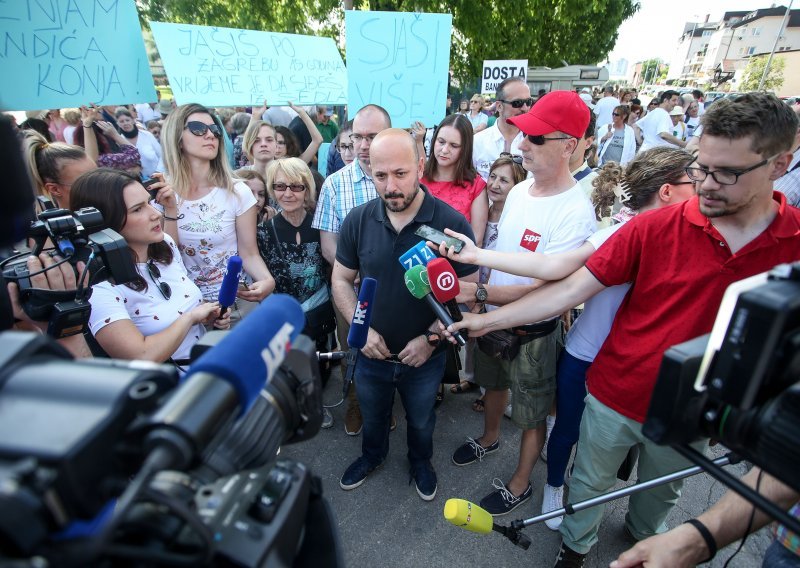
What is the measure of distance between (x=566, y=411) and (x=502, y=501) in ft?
2.29

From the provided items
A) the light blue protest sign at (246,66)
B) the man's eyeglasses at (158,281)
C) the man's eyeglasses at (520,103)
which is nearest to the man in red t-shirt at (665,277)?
the man's eyeglasses at (158,281)

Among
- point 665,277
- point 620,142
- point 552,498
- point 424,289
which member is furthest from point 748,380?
point 620,142

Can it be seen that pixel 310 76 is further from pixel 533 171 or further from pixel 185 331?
pixel 185 331

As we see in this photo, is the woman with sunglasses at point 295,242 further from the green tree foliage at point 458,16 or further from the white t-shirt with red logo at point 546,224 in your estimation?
the green tree foliage at point 458,16


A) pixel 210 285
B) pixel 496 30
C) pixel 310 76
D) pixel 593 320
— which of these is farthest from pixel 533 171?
pixel 496 30

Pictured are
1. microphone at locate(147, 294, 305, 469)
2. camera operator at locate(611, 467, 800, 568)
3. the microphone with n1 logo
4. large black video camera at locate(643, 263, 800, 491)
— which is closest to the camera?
microphone at locate(147, 294, 305, 469)

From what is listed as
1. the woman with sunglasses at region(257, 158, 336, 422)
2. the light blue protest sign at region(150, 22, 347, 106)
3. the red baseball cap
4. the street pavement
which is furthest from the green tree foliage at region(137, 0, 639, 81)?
the street pavement

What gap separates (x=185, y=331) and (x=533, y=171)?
6.31 ft

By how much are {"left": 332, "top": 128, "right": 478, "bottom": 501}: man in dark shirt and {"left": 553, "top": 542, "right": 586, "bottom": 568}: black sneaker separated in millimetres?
757

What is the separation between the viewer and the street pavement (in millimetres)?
2299

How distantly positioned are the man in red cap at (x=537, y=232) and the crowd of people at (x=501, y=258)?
0.01 metres

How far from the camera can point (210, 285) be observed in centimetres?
283

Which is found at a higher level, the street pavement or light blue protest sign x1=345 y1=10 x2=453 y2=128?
light blue protest sign x1=345 y1=10 x2=453 y2=128

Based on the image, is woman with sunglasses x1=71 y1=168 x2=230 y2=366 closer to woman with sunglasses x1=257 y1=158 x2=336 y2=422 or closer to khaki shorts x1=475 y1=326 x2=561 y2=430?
woman with sunglasses x1=257 y1=158 x2=336 y2=422
